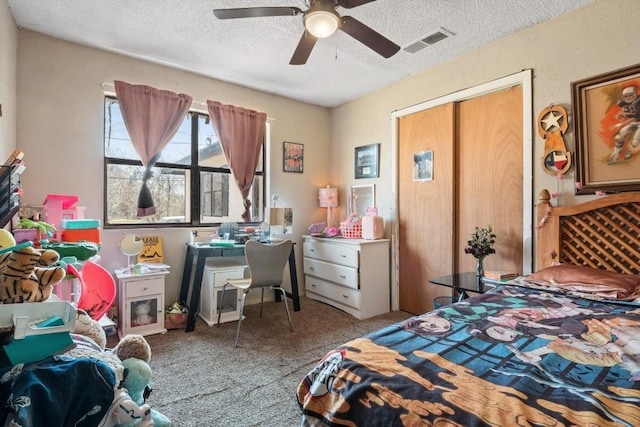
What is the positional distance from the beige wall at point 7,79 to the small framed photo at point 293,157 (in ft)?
7.91

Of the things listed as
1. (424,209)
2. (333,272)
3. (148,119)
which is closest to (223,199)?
(148,119)

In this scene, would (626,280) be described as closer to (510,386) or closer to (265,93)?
(510,386)

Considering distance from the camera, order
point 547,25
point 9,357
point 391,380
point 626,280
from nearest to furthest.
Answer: point 9,357 → point 391,380 → point 626,280 → point 547,25

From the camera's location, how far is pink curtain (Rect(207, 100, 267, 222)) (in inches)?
134

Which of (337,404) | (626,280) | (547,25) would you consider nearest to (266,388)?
(337,404)

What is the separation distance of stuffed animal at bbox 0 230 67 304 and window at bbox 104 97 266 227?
219 cm

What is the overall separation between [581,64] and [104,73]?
3785 mm

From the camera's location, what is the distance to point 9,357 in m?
0.78

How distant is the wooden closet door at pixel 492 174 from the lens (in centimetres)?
259

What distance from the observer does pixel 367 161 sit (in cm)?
382

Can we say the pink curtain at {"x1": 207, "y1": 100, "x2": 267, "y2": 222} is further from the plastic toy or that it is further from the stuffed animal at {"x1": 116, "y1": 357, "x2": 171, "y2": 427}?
the stuffed animal at {"x1": 116, "y1": 357, "x2": 171, "y2": 427}

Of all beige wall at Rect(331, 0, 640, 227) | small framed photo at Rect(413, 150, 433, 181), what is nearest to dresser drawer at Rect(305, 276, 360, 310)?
small framed photo at Rect(413, 150, 433, 181)

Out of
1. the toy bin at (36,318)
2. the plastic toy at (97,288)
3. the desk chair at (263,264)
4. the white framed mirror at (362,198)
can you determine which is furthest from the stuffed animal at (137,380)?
the white framed mirror at (362,198)

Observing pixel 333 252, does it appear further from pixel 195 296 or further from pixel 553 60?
pixel 553 60
